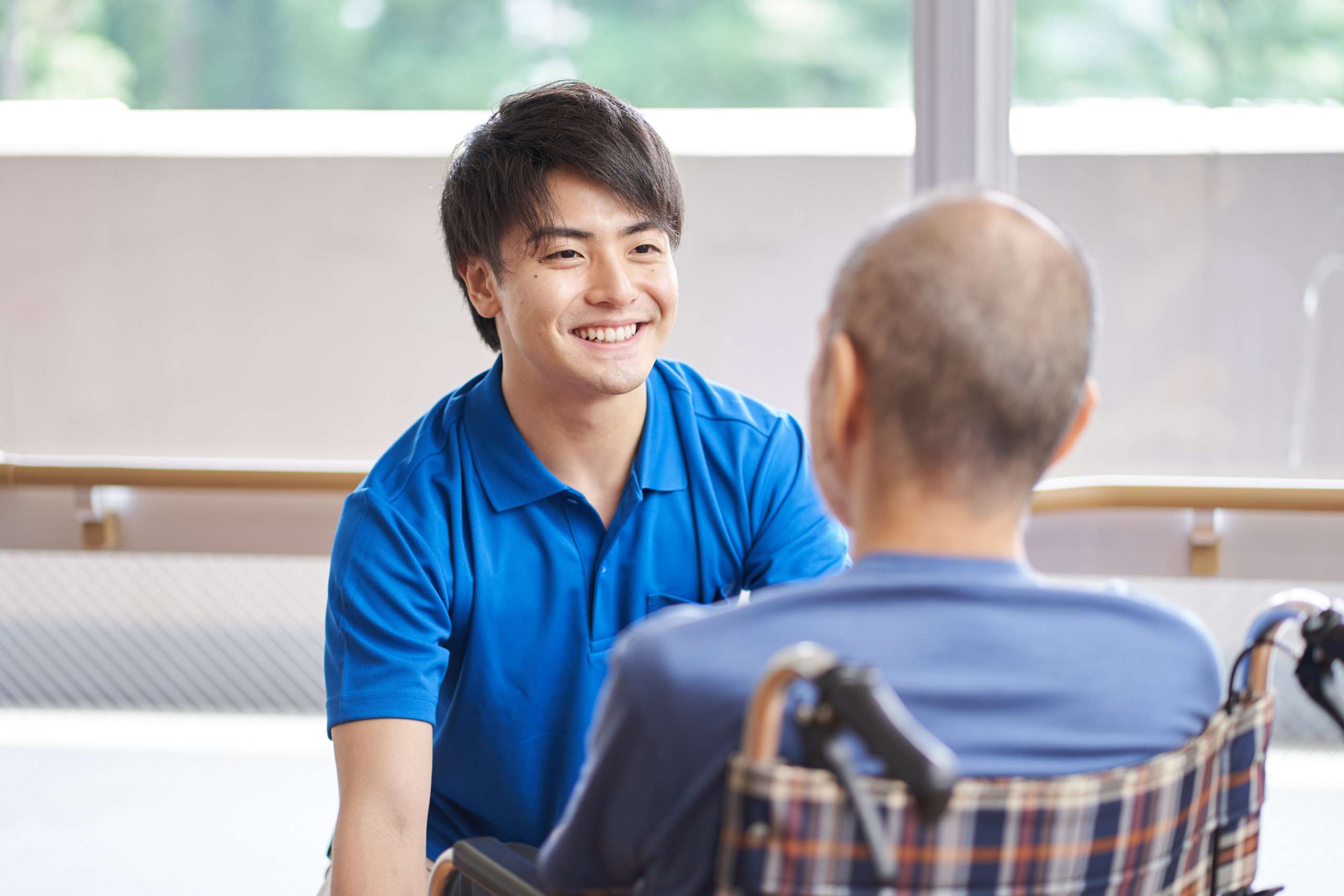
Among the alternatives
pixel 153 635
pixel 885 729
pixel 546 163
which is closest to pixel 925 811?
pixel 885 729

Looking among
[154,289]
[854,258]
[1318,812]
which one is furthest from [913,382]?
Result: [154,289]

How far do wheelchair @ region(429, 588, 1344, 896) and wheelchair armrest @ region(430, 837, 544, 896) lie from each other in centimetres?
25

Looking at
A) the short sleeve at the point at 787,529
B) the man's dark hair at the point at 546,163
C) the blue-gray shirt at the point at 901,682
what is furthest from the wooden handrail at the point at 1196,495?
the blue-gray shirt at the point at 901,682

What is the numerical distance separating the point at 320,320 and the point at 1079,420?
214 centimetres

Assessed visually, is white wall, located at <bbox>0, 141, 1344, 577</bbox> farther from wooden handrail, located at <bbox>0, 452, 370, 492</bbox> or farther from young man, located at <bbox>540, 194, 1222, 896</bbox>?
young man, located at <bbox>540, 194, 1222, 896</bbox>

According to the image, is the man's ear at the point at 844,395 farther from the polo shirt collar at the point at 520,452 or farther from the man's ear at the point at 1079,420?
the polo shirt collar at the point at 520,452

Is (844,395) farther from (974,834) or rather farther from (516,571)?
(516,571)

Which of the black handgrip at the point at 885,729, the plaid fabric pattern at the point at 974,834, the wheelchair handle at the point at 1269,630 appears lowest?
the plaid fabric pattern at the point at 974,834

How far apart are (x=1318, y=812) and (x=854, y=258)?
2.14 meters

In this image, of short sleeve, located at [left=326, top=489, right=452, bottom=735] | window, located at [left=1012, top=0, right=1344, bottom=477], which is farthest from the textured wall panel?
window, located at [left=1012, top=0, right=1344, bottom=477]

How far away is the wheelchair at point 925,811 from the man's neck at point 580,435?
0.75 m

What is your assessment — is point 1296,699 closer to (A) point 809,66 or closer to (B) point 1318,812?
(B) point 1318,812

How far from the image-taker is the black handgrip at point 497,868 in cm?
96

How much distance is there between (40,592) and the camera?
300 centimetres
